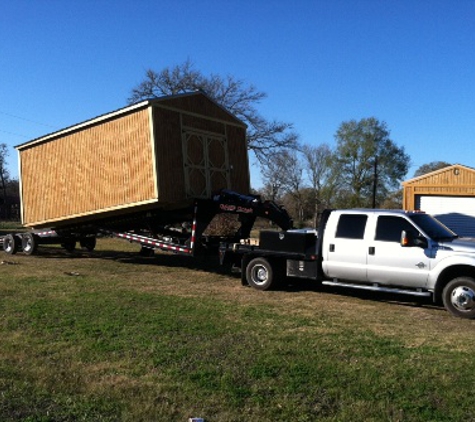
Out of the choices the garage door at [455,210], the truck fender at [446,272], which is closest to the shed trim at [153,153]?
the truck fender at [446,272]

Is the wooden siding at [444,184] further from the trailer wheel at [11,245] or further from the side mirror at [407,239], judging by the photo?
the trailer wheel at [11,245]

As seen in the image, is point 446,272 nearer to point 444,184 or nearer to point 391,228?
point 391,228

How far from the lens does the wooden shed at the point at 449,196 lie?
23.4m

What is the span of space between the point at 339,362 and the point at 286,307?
3320 millimetres

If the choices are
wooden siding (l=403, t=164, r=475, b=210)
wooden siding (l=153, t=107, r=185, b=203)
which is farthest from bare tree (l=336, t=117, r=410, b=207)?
wooden siding (l=153, t=107, r=185, b=203)

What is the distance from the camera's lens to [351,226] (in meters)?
10.1

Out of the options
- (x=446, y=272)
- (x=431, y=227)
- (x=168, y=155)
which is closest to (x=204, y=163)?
(x=168, y=155)

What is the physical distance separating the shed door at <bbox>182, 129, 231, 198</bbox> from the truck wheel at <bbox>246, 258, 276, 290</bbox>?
3.24m

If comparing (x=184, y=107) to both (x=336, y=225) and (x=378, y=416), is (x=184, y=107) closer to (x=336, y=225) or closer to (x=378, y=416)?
(x=336, y=225)

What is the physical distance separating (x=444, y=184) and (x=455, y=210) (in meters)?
1.27

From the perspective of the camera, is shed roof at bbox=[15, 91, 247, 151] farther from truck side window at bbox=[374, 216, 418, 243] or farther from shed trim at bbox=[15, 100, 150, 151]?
truck side window at bbox=[374, 216, 418, 243]

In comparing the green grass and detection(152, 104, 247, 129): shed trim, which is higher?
detection(152, 104, 247, 129): shed trim

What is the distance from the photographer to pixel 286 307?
9109 mm

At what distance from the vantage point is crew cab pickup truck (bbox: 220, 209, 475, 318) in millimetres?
8750
